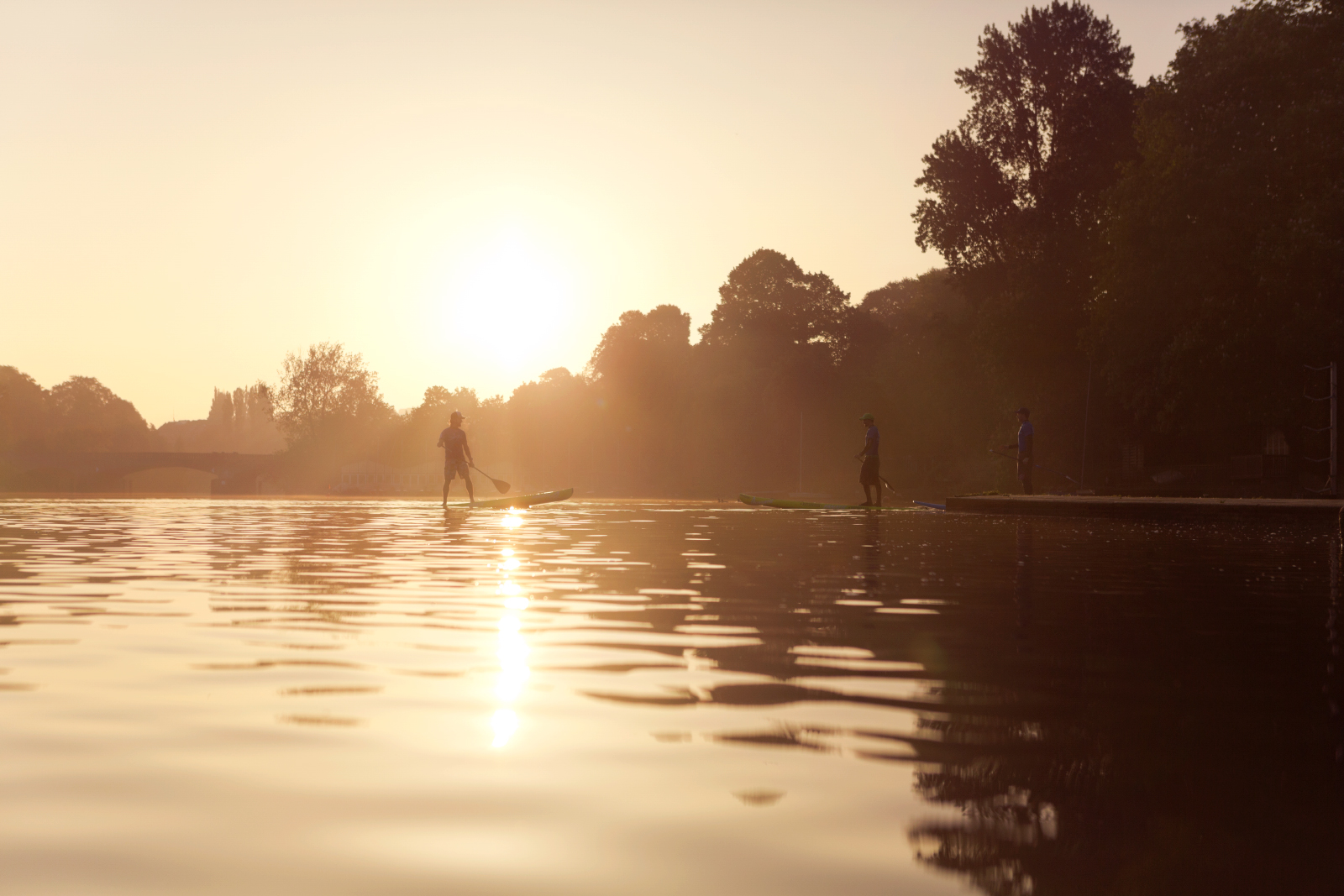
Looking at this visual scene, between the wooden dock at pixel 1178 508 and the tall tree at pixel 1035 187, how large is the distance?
891 inches

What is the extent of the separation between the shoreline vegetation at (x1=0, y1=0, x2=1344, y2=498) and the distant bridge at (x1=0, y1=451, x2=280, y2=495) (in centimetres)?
3183

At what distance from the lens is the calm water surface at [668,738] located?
8.60 feet

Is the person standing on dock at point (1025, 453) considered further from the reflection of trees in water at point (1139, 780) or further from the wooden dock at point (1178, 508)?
the reflection of trees in water at point (1139, 780)

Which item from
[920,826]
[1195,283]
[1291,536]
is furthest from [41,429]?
[920,826]

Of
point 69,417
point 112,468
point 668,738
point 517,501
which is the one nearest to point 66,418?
point 69,417

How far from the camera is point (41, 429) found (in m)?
128

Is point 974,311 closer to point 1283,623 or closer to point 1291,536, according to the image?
point 1291,536

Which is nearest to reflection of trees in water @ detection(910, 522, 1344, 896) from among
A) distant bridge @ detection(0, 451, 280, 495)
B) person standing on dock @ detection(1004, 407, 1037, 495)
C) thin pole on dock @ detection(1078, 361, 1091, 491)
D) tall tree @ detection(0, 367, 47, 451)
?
person standing on dock @ detection(1004, 407, 1037, 495)

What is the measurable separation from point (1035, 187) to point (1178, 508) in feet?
103

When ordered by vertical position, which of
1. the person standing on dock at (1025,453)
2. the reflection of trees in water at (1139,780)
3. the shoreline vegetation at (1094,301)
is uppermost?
the shoreline vegetation at (1094,301)

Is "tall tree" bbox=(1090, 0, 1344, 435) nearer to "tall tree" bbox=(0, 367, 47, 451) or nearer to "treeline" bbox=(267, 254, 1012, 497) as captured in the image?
"treeline" bbox=(267, 254, 1012, 497)

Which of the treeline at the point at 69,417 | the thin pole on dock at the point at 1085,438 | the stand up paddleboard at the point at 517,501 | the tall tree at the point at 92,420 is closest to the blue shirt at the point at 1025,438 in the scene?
the thin pole on dock at the point at 1085,438

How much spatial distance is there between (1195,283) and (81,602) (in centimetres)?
3554

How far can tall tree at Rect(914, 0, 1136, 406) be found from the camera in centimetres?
4528
